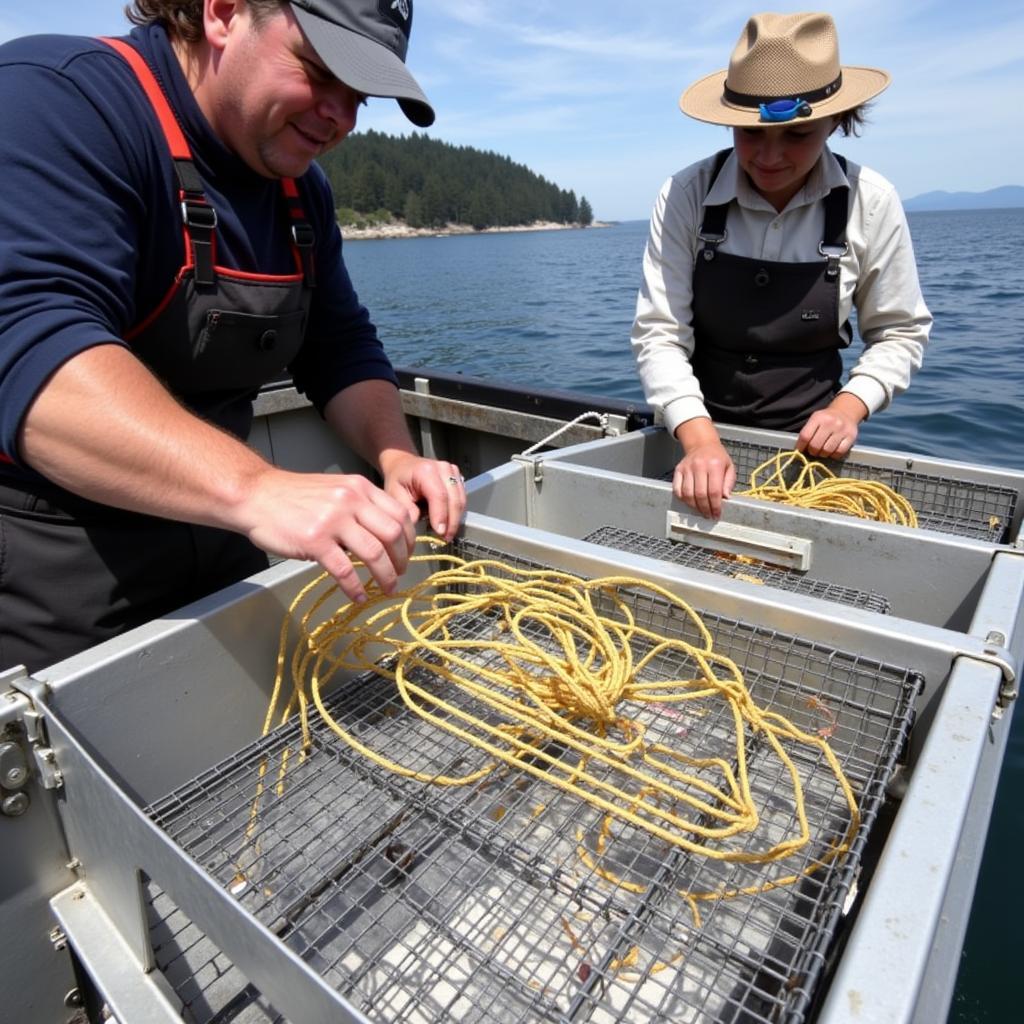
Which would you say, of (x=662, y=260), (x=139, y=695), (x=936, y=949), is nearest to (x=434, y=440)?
(x=662, y=260)

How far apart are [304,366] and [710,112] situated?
127cm

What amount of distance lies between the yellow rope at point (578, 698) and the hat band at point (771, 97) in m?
1.35

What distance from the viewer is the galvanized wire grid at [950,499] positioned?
5.78 feet

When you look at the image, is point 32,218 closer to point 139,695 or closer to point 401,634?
point 139,695

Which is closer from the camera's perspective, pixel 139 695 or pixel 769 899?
pixel 769 899

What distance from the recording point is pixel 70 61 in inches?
43.4

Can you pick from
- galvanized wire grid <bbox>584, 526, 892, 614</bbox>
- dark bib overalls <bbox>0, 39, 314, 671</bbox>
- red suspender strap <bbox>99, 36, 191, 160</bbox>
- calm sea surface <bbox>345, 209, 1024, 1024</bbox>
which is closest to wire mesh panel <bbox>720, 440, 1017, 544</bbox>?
galvanized wire grid <bbox>584, 526, 892, 614</bbox>

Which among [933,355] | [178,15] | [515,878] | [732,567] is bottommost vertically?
Result: [933,355]

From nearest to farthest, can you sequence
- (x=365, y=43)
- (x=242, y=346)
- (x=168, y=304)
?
(x=365, y=43) < (x=168, y=304) < (x=242, y=346)

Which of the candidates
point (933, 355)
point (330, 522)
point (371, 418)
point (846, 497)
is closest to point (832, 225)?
point (846, 497)

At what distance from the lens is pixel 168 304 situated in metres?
1.29

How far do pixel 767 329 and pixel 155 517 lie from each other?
65.3 inches

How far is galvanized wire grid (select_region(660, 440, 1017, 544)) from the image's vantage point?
5.78ft

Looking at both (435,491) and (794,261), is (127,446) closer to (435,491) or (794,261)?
(435,491)
